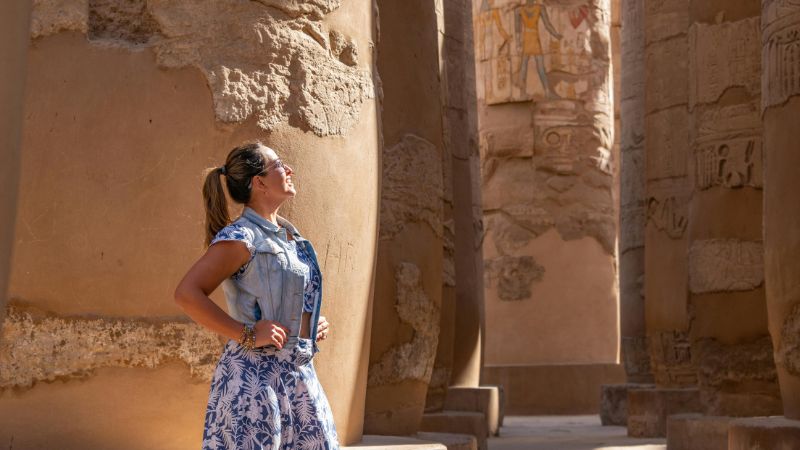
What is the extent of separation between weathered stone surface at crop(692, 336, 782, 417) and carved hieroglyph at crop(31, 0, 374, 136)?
5.21 m

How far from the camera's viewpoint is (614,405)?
Result: 1364 centimetres

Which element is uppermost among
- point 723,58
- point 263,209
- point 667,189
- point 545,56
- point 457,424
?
point 545,56

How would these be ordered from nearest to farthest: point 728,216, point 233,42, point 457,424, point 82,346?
point 82,346 → point 233,42 → point 728,216 → point 457,424

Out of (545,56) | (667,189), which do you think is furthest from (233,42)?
(545,56)

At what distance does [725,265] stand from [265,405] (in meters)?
6.35

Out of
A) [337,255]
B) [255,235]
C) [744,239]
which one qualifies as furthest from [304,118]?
[744,239]

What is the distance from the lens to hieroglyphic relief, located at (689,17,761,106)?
31.0ft

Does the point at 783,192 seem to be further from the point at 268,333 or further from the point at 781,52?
the point at 268,333

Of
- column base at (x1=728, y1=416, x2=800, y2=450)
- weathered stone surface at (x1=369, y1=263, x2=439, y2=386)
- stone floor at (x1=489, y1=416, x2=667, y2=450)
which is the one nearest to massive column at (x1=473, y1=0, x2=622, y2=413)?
stone floor at (x1=489, y1=416, x2=667, y2=450)

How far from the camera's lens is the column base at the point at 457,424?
9.34 metres

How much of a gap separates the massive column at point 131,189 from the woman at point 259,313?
816 millimetres

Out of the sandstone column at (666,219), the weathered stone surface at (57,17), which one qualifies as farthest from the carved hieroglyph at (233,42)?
the sandstone column at (666,219)

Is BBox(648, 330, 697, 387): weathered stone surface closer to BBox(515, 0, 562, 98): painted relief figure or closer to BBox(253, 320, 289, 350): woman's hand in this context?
BBox(515, 0, 562, 98): painted relief figure

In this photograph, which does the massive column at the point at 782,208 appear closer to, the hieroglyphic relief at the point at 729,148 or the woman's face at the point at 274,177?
the hieroglyphic relief at the point at 729,148
